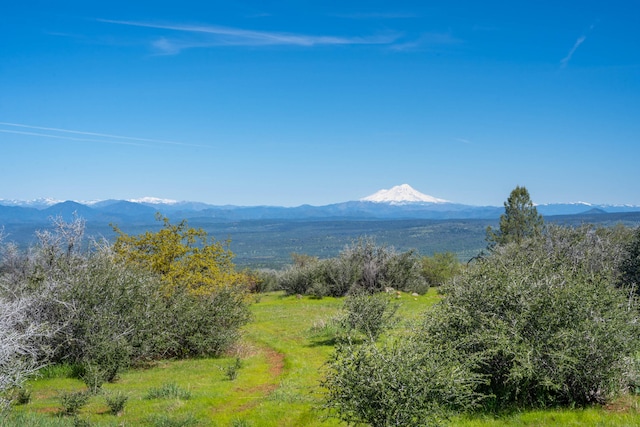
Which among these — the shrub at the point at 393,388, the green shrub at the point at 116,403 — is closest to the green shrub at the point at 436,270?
the green shrub at the point at 116,403

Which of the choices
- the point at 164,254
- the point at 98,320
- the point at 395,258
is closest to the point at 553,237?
the point at 395,258

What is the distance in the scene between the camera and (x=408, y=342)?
10.2m

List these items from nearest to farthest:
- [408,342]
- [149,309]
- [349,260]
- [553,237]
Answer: [408,342] < [149,309] < [553,237] < [349,260]

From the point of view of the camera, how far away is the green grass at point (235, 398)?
1055 centimetres

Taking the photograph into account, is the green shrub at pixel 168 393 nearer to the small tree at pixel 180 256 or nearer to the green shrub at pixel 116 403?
the green shrub at pixel 116 403

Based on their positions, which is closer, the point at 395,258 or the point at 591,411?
the point at 591,411

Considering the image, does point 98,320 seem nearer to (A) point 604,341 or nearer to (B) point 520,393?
(B) point 520,393

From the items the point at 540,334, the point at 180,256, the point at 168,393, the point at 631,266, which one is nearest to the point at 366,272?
the point at 180,256

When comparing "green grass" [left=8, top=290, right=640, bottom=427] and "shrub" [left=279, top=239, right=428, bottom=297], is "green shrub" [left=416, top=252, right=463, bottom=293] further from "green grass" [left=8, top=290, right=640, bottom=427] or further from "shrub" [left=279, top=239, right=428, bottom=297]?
"green grass" [left=8, top=290, right=640, bottom=427]

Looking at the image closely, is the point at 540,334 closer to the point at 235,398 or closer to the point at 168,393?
the point at 235,398

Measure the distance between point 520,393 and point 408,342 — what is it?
387cm

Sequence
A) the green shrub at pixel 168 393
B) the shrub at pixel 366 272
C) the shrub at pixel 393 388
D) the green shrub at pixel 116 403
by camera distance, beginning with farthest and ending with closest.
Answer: the shrub at pixel 366 272
the green shrub at pixel 168 393
the green shrub at pixel 116 403
the shrub at pixel 393 388

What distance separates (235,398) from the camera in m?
14.7

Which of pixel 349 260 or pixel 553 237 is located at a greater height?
pixel 553 237
